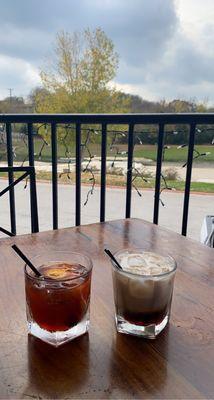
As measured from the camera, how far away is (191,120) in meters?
1.44

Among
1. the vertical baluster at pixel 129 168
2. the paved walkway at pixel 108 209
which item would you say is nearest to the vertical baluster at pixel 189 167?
the vertical baluster at pixel 129 168

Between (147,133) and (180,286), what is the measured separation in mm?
1407

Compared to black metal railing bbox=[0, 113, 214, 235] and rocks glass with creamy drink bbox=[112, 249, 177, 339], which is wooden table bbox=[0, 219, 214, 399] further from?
black metal railing bbox=[0, 113, 214, 235]

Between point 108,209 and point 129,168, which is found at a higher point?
point 129,168

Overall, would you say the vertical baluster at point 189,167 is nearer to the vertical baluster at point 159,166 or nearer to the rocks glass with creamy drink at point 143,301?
the vertical baluster at point 159,166

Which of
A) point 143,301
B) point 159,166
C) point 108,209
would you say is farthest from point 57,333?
point 108,209

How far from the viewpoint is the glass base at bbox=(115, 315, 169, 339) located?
48 cm

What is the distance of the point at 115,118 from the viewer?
155 centimetres

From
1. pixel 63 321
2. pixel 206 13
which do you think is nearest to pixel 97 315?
pixel 63 321

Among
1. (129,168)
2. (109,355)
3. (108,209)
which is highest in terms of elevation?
(129,168)

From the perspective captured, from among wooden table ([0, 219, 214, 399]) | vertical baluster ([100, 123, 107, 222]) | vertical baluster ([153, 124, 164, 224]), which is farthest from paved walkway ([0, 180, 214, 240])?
wooden table ([0, 219, 214, 399])

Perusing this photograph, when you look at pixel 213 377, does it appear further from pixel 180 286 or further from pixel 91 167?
pixel 91 167

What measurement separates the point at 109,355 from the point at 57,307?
0.34 feet

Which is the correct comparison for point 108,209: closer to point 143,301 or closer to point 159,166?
point 159,166
